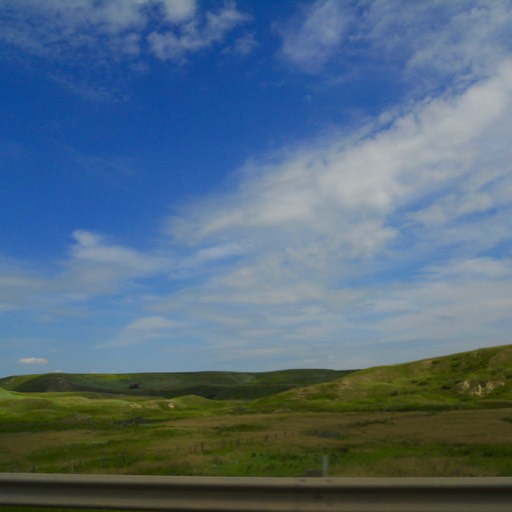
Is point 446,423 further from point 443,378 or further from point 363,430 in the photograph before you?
point 443,378

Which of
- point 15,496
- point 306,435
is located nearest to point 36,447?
point 306,435

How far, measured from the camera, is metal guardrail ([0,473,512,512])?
249 inches

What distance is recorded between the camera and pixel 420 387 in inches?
4820

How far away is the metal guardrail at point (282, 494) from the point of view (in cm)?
632

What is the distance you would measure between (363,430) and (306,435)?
20.7 feet

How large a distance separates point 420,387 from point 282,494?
124 metres

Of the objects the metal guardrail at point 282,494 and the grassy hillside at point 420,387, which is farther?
the grassy hillside at point 420,387

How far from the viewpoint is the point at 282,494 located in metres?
6.55

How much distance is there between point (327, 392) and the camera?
132000mm

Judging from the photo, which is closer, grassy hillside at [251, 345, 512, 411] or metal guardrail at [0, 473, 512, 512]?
metal guardrail at [0, 473, 512, 512]

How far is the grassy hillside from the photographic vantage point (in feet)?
328

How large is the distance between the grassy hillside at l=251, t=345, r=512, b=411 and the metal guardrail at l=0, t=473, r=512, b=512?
8564 centimetres

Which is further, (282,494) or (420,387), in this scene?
(420,387)

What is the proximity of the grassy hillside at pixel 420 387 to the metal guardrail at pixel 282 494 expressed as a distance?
85.6m
